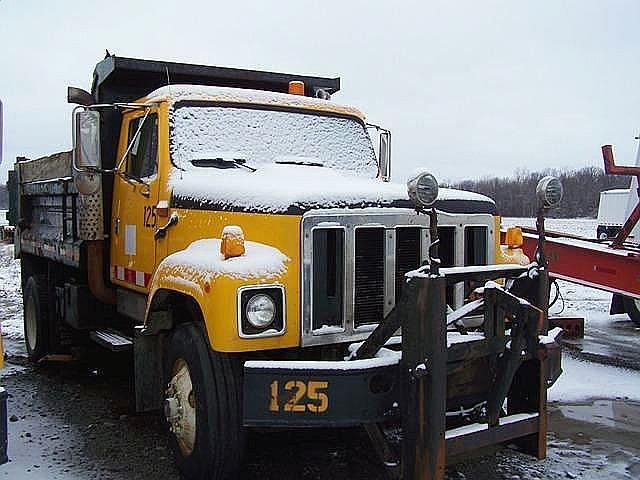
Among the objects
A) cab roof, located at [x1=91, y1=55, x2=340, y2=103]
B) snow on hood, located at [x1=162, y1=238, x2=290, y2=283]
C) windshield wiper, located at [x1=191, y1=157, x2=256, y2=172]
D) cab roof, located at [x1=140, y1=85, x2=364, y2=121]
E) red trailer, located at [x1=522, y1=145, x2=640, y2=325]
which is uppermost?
cab roof, located at [x1=91, y1=55, x2=340, y2=103]

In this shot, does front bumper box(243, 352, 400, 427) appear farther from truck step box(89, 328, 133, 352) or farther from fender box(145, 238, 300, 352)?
truck step box(89, 328, 133, 352)

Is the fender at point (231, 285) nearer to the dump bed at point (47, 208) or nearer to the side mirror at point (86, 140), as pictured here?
the side mirror at point (86, 140)

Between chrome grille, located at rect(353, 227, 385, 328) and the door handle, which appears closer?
chrome grille, located at rect(353, 227, 385, 328)

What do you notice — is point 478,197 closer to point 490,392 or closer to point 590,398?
point 490,392

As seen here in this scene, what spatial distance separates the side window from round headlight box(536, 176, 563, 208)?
2620 mm

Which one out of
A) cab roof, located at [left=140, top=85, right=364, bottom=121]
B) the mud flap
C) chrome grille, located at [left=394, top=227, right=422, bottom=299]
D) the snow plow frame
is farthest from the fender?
cab roof, located at [left=140, top=85, right=364, bottom=121]

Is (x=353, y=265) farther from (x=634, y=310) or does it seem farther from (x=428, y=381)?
(x=634, y=310)

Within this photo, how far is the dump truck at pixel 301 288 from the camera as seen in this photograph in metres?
3.58

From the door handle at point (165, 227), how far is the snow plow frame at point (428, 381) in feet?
5.08

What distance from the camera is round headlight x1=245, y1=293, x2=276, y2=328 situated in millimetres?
3756

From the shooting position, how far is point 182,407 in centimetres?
Result: 429

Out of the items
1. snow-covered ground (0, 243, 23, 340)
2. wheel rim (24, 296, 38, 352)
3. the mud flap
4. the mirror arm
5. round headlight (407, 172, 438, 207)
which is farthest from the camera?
snow-covered ground (0, 243, 23, 340)

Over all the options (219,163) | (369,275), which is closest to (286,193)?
(369,275)

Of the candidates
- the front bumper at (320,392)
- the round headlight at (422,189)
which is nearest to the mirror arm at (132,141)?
the front bumper at (320,392)
